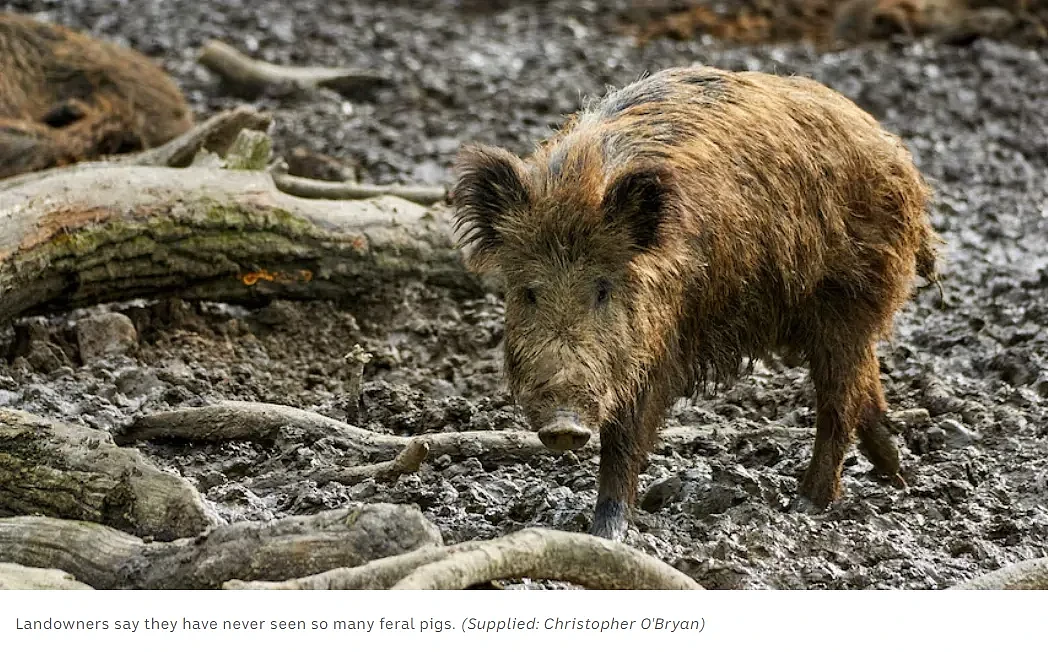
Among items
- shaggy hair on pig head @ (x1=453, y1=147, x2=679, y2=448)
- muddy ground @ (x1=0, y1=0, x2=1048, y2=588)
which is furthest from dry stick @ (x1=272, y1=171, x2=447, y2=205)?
shaggy hair on pig head @ (x1=453, y1=147, x2=679, y2=448)

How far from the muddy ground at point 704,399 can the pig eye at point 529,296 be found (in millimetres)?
871

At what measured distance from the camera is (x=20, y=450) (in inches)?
195

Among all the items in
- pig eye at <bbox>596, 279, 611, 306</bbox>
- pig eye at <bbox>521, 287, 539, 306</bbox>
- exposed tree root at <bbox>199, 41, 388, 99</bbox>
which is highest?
pig eye at <bbox>596, 279, 611, 306</bbox>

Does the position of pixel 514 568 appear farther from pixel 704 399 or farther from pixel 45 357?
pixel 45 357

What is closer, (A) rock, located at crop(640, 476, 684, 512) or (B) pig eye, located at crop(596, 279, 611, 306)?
(B) pig eye, located at crop(596, 279, 611, 306)

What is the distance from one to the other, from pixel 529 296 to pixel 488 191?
1.32 feet

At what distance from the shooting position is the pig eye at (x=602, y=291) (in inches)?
187

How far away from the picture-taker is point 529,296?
15.6ft

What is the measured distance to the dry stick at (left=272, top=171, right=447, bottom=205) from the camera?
7.66 m

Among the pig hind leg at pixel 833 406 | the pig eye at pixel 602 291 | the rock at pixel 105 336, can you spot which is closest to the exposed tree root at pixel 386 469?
the pig eye at pixel 602 291

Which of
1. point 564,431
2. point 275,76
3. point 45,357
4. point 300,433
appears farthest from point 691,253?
point 275,76

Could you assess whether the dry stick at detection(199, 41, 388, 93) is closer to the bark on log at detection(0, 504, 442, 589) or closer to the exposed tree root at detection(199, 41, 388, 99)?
the exposed tree root at detection(199, 41, 388, 99)

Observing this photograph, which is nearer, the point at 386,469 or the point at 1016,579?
the point at 1016,579
